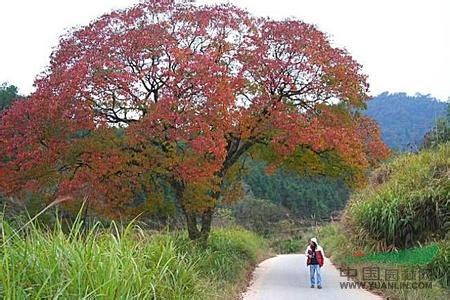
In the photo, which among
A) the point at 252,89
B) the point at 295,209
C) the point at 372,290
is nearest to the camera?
the point at 372,290

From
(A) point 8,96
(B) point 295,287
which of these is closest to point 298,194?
(A) point 8,96

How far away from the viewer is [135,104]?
12523 mm

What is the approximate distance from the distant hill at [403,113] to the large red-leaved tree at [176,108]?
36.2 meters

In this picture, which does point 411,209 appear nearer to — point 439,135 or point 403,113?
point 439,135

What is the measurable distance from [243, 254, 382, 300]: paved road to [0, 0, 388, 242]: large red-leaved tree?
212cm

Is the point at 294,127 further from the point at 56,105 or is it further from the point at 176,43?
the point at 56,105

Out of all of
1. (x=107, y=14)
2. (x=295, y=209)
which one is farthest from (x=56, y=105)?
(x=295, y=209)

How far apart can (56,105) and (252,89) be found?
4728mm

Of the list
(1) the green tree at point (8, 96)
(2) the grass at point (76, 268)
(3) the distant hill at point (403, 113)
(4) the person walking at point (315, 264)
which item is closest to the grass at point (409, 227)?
(4) the person walking at point (315, 264)

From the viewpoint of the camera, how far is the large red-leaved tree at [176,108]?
460 inches

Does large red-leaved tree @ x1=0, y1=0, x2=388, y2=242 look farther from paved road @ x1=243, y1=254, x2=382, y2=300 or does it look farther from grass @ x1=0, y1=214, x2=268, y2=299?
grass @ x1=0, y1=214, x2=268, y2=299

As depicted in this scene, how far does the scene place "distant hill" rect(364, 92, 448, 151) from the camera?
52450 mm

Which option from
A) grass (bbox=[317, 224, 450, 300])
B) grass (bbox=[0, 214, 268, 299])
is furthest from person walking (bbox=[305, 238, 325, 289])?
grass (bbox=[0, 214, 268, 299])

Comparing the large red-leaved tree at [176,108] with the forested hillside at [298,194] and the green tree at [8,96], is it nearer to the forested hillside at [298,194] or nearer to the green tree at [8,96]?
the green tree at [8,96]
